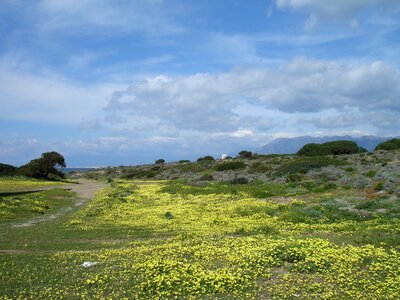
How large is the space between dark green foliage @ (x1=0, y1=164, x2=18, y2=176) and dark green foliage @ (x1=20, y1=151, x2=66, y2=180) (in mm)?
2016

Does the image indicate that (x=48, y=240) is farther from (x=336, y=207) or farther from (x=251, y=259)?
(x=336, y=207)

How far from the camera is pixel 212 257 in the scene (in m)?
18.6

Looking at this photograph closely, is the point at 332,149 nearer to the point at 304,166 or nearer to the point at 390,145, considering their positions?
the point at 390,145

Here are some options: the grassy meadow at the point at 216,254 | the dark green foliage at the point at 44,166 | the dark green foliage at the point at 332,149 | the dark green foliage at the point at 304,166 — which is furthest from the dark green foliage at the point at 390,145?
the dark green foliage at the point at 44,166

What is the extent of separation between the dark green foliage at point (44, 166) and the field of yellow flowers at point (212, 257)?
5851cm

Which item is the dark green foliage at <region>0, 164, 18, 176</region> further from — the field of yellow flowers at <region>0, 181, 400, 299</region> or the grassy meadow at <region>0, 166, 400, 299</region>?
the field of yellow flowers at <region>0, 181, 400, 299</region>

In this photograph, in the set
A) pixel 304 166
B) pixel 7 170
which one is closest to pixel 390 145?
pixel 304 166

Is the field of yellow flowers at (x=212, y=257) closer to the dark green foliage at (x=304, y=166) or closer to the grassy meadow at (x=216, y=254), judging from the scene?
the grassy meadow at (x=216, y=254)

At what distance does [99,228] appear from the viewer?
99.1ft

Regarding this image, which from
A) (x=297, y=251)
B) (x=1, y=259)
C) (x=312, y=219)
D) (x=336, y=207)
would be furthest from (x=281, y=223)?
(x=1, y=259)

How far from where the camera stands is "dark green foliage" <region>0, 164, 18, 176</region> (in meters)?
87.8

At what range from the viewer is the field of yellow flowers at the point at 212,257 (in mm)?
14906

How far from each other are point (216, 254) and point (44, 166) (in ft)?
253

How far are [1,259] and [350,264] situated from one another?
1661 cm
